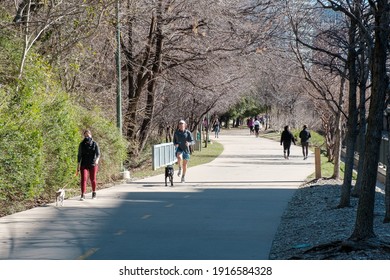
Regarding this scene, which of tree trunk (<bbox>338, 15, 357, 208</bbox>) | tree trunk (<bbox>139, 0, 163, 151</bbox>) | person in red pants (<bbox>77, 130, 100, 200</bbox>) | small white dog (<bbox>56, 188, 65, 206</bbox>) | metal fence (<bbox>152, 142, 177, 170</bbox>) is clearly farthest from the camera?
metal fence (<bbox>152, 142, 177, 170</bbox>)

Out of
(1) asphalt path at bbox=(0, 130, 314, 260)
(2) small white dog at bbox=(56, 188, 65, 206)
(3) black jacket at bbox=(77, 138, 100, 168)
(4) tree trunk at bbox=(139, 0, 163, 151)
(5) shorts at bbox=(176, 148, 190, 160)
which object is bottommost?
(1) asphalt path at bbox=(0, 130, 314, 260)

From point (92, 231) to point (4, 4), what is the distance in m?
11.3

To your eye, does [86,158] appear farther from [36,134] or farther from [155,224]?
[155,224]

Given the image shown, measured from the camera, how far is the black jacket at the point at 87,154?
1834 centimetres

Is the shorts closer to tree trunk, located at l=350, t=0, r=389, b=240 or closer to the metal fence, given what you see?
the metal fence

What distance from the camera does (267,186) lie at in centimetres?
2336

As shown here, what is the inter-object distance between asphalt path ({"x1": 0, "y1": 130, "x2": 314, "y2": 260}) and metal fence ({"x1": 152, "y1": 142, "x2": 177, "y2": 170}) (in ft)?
26.6

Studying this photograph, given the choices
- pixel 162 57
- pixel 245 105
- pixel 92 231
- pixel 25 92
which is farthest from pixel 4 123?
pixel 245 105

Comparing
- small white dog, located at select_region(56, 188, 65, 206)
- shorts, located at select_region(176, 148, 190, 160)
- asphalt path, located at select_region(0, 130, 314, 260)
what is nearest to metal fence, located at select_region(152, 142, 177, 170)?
shorts, located at select_region(176, 148, 190, 160)

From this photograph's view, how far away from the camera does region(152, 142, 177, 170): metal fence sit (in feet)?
104

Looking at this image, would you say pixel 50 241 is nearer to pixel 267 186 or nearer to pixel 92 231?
pixel 92 231

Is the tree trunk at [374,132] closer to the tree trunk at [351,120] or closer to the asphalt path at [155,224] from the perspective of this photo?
the asphalt path at [155,224]

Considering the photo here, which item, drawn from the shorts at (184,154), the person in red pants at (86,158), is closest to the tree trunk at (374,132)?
the person in red pants at (86,158)

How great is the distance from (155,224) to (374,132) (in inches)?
200
